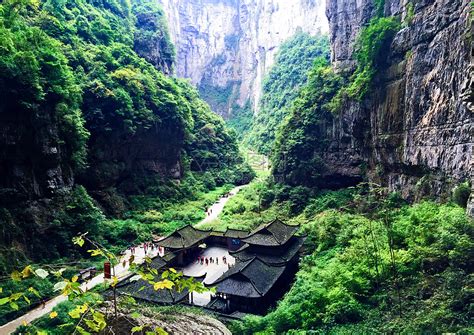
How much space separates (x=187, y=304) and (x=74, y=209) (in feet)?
42.9

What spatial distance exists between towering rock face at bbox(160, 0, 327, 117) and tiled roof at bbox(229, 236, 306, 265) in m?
83.7

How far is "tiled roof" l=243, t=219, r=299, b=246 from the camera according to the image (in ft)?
75.4

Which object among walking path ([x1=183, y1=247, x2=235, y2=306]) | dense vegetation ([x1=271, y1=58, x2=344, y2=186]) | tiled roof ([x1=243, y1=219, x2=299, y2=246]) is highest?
dense vegetation ([x1=271, y1=58, x2=344, y2=186])

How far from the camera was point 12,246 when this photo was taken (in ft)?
72.8

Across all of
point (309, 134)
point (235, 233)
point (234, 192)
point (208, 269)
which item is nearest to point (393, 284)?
point (208, 269)

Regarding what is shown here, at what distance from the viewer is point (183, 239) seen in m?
27.8

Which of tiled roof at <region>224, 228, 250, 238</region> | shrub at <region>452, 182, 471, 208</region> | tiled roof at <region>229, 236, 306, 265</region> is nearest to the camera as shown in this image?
shrub at <region>452, 182, 471, 208</region>

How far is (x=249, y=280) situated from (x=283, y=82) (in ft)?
253

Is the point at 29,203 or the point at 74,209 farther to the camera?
the point at 74,209

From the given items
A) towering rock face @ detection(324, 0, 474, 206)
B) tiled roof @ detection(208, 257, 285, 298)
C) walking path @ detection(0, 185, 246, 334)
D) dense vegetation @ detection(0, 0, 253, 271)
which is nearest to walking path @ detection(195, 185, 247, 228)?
walking path @ detection(0, 185, 246, 334)

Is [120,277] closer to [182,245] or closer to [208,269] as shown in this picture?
[182,245]

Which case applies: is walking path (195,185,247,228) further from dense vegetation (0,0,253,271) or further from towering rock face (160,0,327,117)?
towering rock face (160,0,327,117)

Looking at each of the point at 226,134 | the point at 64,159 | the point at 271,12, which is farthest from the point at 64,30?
the point at 271,12

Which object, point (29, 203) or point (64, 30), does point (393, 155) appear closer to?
point (29, 203)
